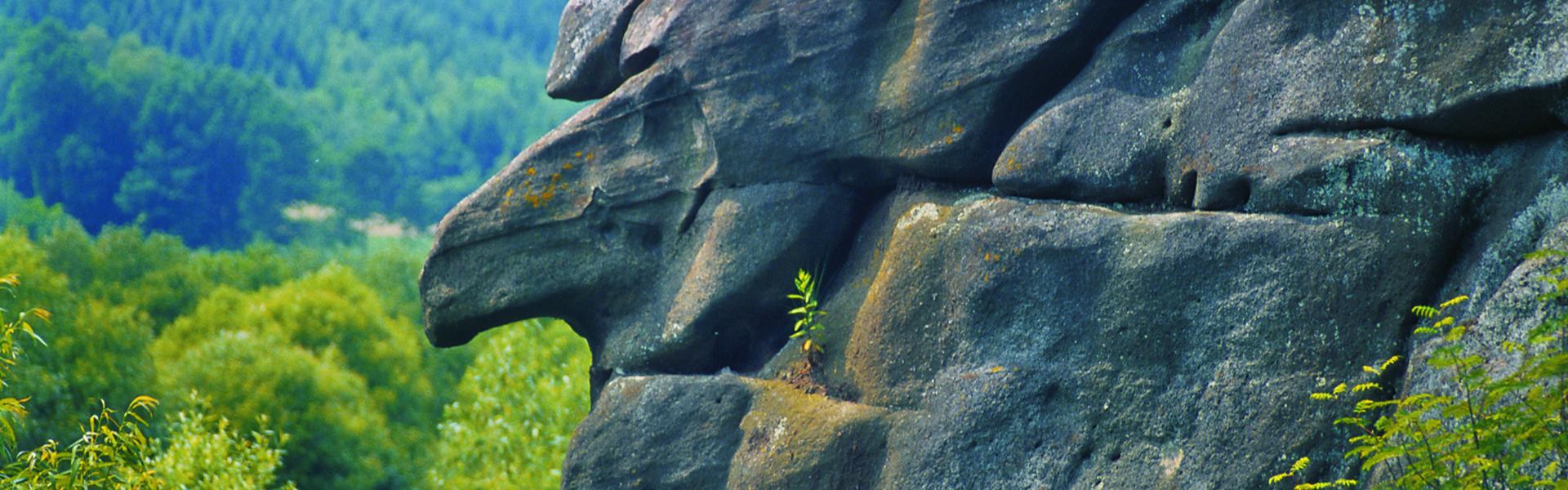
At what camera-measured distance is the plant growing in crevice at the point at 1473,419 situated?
6270 mm

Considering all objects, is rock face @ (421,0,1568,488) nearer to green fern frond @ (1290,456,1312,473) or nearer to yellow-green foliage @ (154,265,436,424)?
green fern frond @ (1290,456,1312,473)

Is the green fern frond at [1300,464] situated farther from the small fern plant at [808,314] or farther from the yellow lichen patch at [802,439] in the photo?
the small fern plant at [808,314]

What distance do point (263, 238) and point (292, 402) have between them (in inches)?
1814

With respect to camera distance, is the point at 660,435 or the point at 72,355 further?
the point at 72,355

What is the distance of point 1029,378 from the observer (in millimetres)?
9102

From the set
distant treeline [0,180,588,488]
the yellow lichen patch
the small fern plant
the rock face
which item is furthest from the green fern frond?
distant treeline [0,180,588,488]

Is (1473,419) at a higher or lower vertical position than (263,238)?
lower

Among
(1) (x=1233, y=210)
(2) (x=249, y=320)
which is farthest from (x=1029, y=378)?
(2) (x=249, y=320)

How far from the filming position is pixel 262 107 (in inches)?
3061

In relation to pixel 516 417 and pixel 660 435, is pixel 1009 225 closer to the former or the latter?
pixel 660 435

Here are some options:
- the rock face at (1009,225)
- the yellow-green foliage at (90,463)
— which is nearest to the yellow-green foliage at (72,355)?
the yellow-green foliage at (90,463)

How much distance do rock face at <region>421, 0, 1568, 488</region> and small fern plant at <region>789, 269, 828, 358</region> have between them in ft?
0.34

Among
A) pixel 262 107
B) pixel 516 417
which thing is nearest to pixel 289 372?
pixel 516 417

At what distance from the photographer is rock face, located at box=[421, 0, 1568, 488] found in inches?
309
